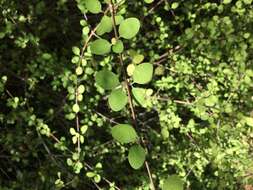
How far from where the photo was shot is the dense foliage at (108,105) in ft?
5.96

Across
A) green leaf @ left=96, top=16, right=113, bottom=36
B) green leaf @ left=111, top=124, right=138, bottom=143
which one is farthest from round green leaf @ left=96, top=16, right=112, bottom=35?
green leaf @ left=111, top=124, right=138, bottom=143

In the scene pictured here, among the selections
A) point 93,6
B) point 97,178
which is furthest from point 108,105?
point 93,6

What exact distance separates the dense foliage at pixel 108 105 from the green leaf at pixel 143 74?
1050mm

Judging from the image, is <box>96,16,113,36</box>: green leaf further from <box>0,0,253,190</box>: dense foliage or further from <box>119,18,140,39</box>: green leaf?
<box>0,0,253,190</box>: dense foliage

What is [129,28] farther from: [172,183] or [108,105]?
[108,105]

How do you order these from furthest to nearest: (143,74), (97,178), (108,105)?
(108,105) → (97,178) → (143,74)

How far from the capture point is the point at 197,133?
6.95 ft

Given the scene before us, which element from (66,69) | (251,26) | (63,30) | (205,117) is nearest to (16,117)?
(66,69)

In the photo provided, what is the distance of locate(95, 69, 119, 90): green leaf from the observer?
1.79ft

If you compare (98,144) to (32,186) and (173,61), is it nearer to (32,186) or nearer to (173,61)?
(32,186)

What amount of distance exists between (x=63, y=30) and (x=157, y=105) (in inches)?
20.9

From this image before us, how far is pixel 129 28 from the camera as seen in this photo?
0.56m

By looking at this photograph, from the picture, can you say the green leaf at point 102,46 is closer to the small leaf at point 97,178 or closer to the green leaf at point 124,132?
the green leaf at point 124,132

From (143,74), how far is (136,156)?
0.09 metres
